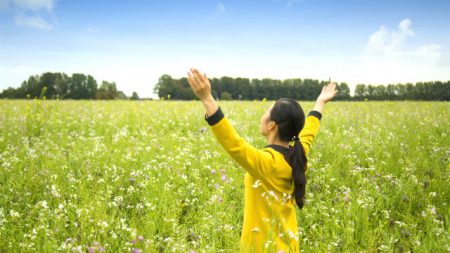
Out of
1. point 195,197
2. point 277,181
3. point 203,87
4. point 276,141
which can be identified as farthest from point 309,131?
point 195,197

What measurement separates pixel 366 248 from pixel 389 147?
3.58 m

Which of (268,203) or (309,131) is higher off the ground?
(309,131)

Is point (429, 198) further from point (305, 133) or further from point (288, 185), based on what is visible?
point (288, 185)

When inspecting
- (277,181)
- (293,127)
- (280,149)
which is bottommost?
(277,181)

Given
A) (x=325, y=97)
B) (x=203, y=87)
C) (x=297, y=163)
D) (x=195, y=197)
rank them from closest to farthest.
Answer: (x=203, y=87) → (x=297, y=163) → (x=325, y=97) → (x=195, y=197)

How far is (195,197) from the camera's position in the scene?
4637mm

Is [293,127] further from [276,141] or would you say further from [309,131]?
[309,131]

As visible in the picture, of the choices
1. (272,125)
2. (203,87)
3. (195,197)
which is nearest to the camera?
(203,87)

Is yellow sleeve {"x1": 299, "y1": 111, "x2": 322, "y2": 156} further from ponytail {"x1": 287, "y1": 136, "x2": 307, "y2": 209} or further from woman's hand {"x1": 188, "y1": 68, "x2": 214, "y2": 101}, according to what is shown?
woman's hand {"x1": 188, "y1": 68, "x2": 214, "y2": 101}

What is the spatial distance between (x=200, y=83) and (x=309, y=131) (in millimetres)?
1658

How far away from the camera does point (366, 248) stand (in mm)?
3424

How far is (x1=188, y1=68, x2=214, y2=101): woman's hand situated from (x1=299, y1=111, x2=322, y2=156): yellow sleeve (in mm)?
1447

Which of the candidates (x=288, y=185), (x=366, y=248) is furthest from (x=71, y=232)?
(x=366, y=248)

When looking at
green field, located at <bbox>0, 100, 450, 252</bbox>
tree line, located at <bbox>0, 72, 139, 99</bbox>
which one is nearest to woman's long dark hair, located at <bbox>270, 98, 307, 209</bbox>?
green field, located at <bbox>0, 100, 450, 252</bbox>
